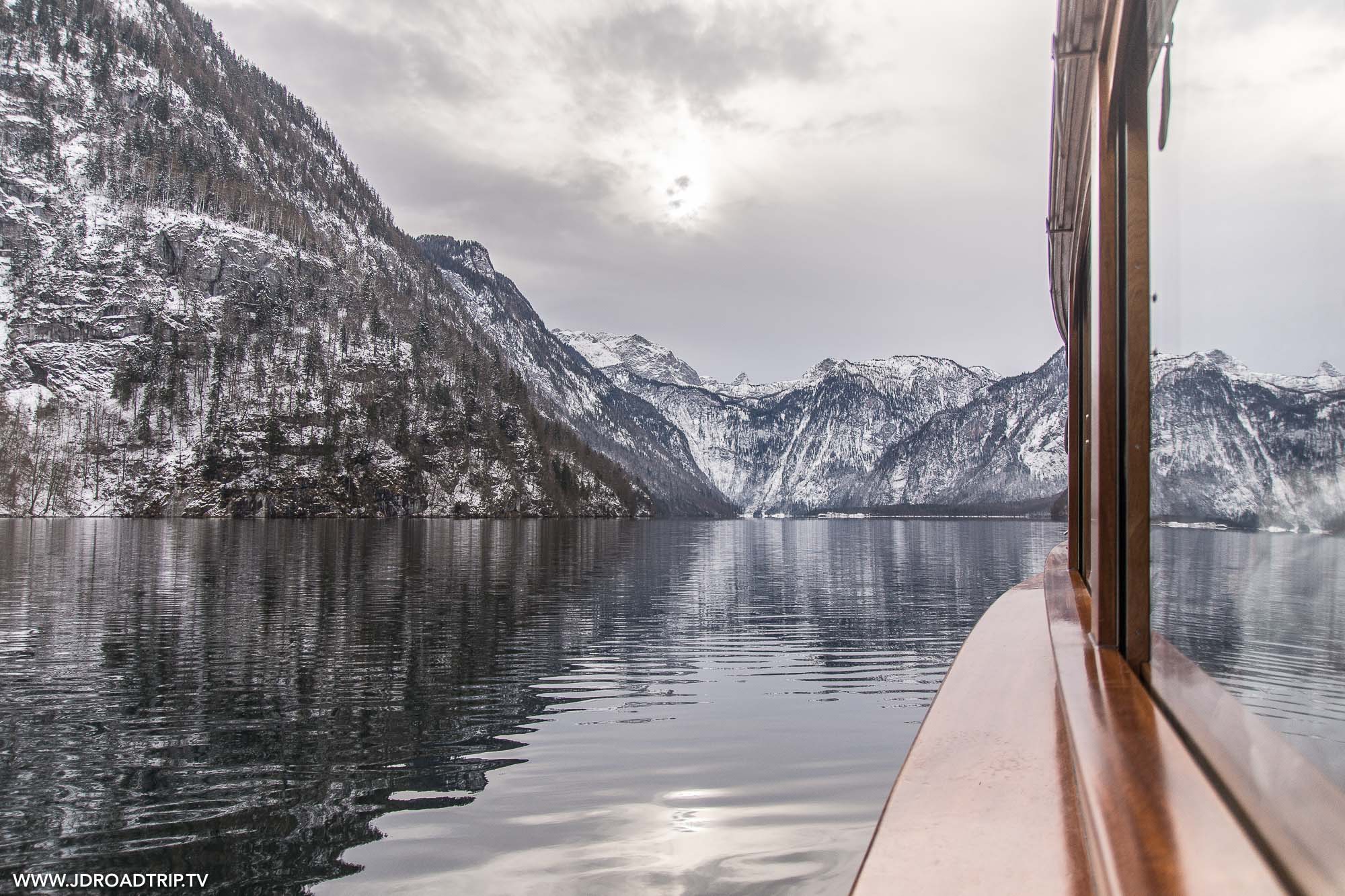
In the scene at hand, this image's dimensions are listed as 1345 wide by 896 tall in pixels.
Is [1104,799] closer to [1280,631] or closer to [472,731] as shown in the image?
[1280,631]

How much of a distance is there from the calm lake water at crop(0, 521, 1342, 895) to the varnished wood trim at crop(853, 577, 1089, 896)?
1.73ft

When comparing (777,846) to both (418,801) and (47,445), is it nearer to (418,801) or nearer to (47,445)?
(418,801)

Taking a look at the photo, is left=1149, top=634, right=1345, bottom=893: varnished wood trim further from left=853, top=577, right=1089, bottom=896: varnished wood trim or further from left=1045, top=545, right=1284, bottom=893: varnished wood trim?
left=853, top=577, right=1089, bottom=896: varnished wood trim

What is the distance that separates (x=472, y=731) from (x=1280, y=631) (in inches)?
356

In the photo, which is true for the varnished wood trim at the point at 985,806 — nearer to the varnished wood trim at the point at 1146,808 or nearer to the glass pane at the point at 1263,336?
the varnished wood trim at the point at 1146,808

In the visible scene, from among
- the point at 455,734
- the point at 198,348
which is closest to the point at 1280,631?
the point at 455,734

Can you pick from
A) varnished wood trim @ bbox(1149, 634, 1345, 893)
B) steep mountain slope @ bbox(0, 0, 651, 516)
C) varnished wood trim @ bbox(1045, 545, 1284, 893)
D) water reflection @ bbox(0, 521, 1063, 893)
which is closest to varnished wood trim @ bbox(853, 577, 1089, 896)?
varnished wood trim @ bbox(1045, 545, 1284, 893)

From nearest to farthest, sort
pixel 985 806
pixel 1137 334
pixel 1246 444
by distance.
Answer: pixel 1246 444 < pixel 985 806 < pixel 1137 334

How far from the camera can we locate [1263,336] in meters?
1.56

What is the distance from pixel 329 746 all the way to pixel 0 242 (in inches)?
6821

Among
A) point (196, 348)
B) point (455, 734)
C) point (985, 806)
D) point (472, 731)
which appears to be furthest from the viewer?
point (196, 348)

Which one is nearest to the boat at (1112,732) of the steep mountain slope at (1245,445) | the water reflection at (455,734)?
the steep mountain slope at (1245,445)

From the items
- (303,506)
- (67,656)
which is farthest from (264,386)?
(67,656)

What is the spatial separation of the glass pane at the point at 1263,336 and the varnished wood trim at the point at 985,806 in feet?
1.60
